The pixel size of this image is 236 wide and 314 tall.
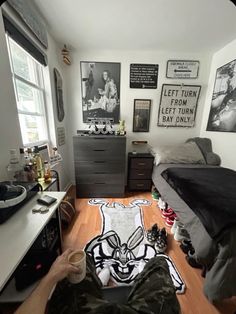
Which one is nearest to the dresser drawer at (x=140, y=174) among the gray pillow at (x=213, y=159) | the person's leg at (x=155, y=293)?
the gray pillow at (x=213, y=159)

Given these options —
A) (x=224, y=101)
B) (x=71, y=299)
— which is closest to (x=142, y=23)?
(x=224, y=101)

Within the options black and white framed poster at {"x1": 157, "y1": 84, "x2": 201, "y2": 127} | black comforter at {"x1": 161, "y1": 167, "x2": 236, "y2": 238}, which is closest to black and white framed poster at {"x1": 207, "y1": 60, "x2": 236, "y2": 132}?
black and white framed poster at {"x1": 157, "y1": 84, "x2": 201, "y2": 127}

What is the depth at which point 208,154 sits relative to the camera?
248cm

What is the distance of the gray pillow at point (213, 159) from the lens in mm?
2400

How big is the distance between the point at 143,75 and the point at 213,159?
181cm

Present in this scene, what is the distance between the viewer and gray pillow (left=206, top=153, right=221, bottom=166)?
2400 millimetres

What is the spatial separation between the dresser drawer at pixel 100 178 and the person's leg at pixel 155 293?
5.75ft

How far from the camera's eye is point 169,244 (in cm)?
164

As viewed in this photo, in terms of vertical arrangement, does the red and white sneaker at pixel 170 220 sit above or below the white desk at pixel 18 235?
below

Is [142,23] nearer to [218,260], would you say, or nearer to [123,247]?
[218,260]

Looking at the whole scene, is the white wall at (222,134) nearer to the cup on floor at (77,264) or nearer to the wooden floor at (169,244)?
the wooden floor at (169,244)

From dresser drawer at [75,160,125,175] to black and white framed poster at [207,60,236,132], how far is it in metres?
1.62

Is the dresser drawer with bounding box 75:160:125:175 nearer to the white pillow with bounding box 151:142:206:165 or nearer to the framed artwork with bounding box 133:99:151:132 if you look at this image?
the white pillow with bounding box 151:142:206:165

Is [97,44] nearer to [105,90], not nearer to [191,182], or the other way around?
[105,90]
